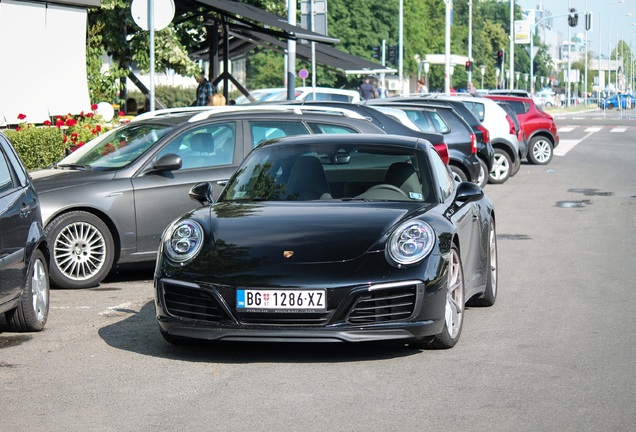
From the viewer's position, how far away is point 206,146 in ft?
38.2

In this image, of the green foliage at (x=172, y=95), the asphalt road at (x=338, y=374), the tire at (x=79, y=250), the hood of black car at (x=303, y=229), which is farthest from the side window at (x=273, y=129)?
the green foliage at (x=172, y=95)

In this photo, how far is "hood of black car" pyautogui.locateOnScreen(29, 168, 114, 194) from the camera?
35.7 feet

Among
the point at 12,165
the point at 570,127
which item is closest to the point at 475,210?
the point at 12,165

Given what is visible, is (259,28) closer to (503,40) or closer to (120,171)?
(120,171)

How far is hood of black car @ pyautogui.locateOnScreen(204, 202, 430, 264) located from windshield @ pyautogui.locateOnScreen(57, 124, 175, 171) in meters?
3.53

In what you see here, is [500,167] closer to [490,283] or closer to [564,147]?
[564,147]

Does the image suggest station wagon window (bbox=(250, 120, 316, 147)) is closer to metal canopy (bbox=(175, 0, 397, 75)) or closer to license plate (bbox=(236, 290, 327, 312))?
license plate (bbox=(236, 290, 327, 312))

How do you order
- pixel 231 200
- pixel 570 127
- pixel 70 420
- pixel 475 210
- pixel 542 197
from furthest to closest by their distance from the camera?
pixel 570 127 → pixel 542 197 → pixel 475 210 → pixel 231 200 → pixel 70 420

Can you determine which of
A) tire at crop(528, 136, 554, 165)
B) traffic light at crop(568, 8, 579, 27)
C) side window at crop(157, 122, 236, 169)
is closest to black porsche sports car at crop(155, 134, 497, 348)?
side window at crop(157, 122, 236, 169)

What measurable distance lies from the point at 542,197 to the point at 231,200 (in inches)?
525

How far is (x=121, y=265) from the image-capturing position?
1109cm

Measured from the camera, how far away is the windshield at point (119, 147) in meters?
11.4

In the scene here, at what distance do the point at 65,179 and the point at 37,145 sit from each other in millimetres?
6130

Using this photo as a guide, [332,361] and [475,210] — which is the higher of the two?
[475,210]
